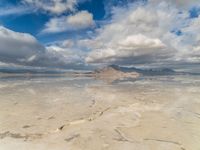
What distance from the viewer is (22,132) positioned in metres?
11.9

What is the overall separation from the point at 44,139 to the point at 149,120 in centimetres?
772

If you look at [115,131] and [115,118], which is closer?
[115,131]

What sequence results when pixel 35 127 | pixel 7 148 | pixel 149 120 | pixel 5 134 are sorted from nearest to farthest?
pixel 7 148
pixel 5 134
pixel 35 127
pixel 149 120

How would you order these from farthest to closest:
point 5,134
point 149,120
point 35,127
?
point 149,120
point 35,127
point 5,134

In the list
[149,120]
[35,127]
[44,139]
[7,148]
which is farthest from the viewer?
[149,120]

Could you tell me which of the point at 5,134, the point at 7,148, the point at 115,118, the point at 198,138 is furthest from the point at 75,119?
the point at 198,138

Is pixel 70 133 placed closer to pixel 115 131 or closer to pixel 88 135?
pixel 88 135

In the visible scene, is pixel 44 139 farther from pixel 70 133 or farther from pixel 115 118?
pixel 115 118

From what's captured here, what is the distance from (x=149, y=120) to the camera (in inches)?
579

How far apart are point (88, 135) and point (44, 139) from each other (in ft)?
7.89

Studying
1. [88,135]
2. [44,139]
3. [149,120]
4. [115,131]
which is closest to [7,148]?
[44,139]

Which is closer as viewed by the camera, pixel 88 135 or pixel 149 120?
pixel 88 135

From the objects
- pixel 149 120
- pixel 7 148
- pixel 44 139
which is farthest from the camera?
pixel 149 120

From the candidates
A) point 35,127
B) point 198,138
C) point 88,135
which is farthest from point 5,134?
point 198,138
